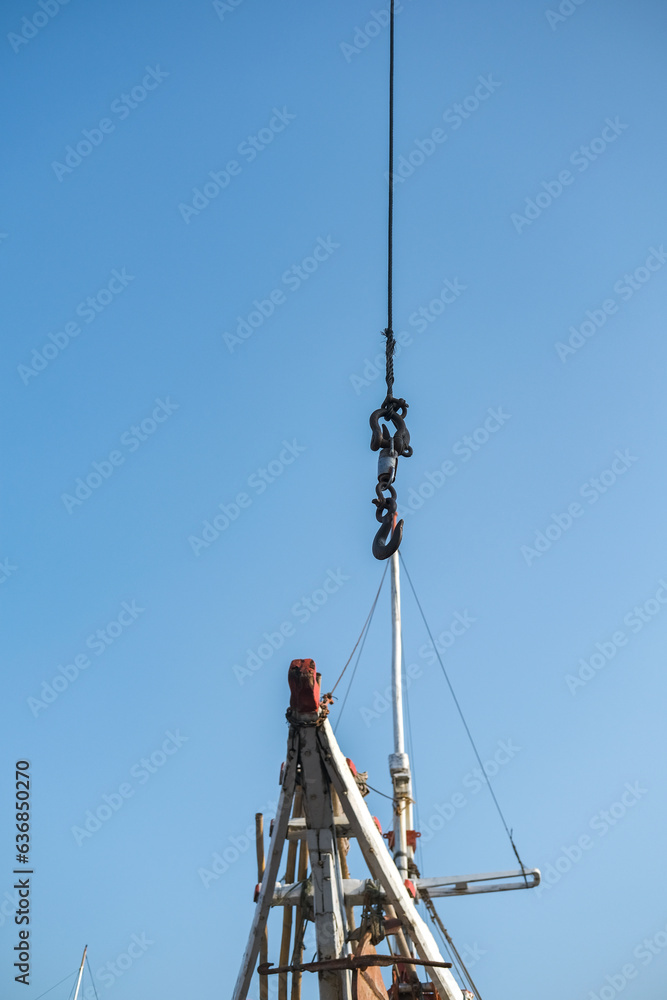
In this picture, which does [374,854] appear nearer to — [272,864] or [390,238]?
[272,864]

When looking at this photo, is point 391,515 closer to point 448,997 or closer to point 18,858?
point 448,997

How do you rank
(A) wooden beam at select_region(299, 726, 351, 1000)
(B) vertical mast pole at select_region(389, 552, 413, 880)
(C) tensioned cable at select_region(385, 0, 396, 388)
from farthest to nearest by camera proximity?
(B) vertical mast pole at select_region(389, 552, 413, 880) < (C) tensioned cable at select_region(385, 0, 396, 388) < (A) wooden beam at select_region(299, 726, 351, 1000)

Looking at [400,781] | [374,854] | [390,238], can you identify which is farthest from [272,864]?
[400,781]

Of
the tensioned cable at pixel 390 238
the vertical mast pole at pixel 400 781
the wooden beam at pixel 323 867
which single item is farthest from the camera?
the vertical mast pole at pixel 400 781

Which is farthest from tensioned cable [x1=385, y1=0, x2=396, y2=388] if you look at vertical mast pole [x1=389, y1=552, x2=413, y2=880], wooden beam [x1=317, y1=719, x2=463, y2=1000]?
vertical mast pole [x1=389, y1=552, x2=413, y2=880]

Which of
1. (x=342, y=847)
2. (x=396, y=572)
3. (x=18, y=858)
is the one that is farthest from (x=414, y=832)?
(x=342, y=847)

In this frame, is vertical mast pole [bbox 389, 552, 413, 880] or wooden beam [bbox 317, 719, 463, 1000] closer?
wooden beam [bbox 317, 719, 463, 1000]

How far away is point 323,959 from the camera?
466 inches

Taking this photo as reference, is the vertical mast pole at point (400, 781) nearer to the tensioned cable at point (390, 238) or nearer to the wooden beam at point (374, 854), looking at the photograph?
the tensioned cable at point (390, 238)

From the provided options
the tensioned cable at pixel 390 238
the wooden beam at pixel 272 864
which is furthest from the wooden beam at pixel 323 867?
the tensioned cable at pixel 390 238

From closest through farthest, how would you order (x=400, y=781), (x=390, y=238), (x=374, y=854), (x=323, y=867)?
(x=374, y=854)
(x=323, y=867)
(x=390, y=238)
(x=400, y=781)

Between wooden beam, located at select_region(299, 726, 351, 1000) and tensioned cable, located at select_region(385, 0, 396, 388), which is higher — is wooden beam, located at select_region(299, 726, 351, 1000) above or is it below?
below

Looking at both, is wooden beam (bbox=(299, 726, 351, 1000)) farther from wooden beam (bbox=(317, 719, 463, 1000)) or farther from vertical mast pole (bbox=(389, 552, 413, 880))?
vertical mast pole (bbox=(389, 552, 413, 880))

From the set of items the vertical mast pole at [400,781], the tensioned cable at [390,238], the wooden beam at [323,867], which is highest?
the tensioned cable at [390,238]
